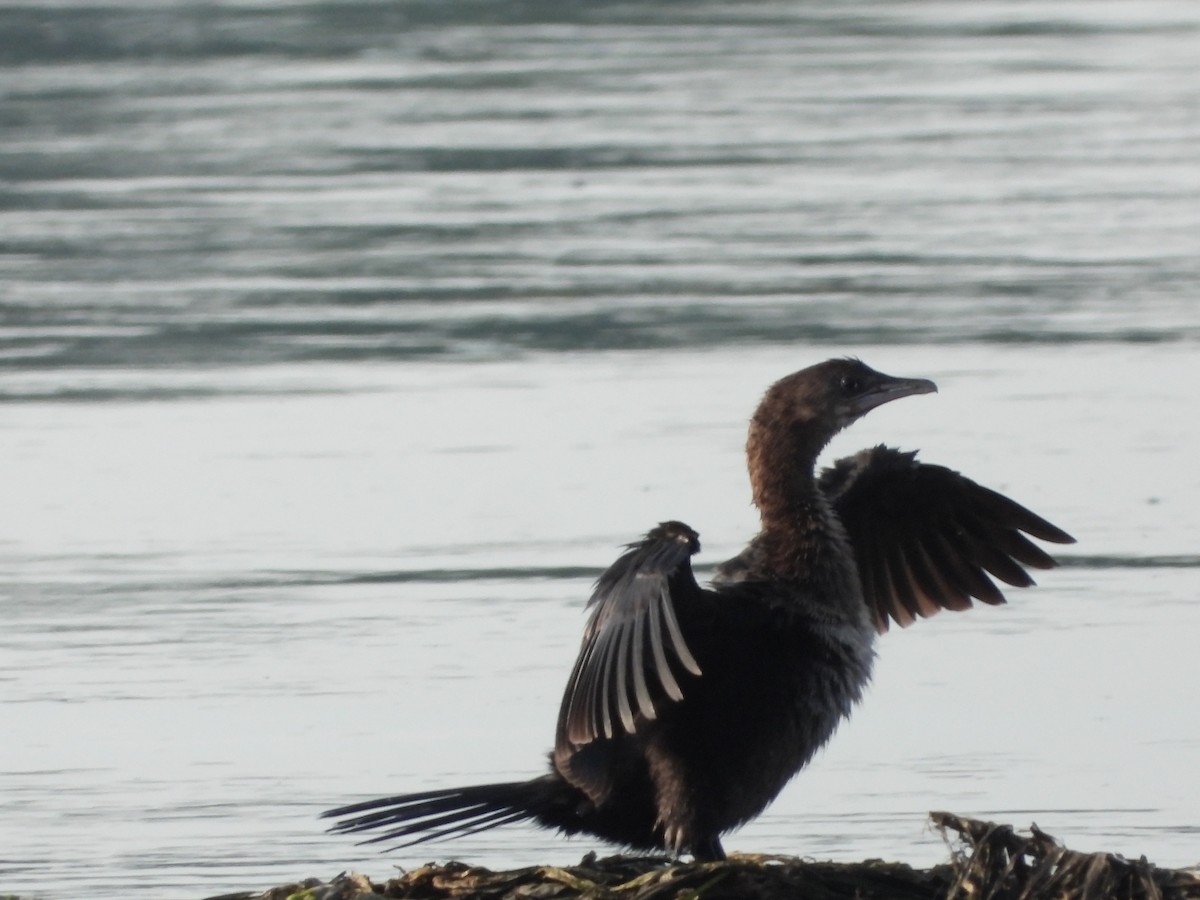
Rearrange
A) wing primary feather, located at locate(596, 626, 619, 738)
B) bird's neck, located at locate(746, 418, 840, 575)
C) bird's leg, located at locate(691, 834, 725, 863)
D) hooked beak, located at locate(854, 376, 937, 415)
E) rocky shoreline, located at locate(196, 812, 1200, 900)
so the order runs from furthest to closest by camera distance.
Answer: hooked beak, located at locate(854, 376, 937, 415) → bird's neck, located at locate(746, 418, 840, 575) → bird's leg, located at locate(691, 834, 725, 863) → wing primary feather, located at locate(596, 626, 619, 738) → rocky shoreline, located at locate(196, 812, 1200, 900)

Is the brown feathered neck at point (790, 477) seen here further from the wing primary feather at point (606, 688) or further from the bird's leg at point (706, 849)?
the wing primary feather at point (606, 688)

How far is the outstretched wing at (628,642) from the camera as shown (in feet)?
16.7

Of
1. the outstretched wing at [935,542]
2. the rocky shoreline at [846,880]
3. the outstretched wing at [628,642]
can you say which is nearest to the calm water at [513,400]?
the outstretched wing at [935,542]

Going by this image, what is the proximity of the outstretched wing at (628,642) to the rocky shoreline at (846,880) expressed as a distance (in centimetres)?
27

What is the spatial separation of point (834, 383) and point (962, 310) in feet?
17.0

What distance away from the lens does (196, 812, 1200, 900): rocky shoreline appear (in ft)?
16.4

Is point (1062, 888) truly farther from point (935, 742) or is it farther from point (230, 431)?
point (230, 431)

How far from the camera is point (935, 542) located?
6.47 m

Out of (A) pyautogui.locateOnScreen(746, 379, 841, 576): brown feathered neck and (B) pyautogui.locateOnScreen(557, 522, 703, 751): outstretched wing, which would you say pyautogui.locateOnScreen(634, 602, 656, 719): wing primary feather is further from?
(A) pyautogui.locateOnScreen(746, 379, 841, 576): brown feathered neck

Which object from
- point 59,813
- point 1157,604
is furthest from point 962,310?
point 59,813

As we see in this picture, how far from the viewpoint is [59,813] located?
6.09 meters

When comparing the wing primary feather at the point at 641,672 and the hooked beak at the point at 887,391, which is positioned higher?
the hooked beak at the point at 887,391

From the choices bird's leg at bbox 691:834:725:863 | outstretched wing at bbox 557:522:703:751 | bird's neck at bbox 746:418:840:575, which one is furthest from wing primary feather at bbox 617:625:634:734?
bird's neck at bbox 746:418:840:575

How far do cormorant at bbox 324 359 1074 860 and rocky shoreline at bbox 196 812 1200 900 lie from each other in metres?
0.26
